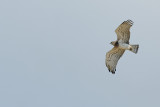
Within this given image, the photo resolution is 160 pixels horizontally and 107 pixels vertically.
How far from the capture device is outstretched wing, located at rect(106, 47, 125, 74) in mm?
35500

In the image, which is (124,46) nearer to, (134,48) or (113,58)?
(134,48)

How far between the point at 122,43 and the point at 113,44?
2.53 feet

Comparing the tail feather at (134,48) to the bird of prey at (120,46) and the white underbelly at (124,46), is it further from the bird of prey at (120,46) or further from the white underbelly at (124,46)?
the white underbelly at (124,46)

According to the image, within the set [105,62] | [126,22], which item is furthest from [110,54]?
[126,22]

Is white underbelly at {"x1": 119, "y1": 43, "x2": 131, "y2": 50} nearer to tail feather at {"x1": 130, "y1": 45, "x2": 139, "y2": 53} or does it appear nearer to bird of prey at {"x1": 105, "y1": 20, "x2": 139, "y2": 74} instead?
bird of prey at {"x1": 105, "y1": 20, "x2": 139, "y2": 74}

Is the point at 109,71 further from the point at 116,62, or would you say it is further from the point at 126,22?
the point at 126,22

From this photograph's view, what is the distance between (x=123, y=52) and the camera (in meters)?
35.6

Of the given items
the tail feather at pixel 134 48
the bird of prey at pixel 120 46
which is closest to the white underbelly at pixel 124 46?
the bird of prey at pixel 120 46

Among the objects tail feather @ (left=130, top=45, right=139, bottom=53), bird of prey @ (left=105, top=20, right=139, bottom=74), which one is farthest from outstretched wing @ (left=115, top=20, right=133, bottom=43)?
tail feather @ (left=130, top=45, right=139, bottom=53)

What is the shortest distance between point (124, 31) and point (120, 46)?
42.8 inches

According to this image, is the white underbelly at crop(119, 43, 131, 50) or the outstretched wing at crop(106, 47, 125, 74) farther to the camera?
the outstretched wing at crop(106, 47, 125, 74)

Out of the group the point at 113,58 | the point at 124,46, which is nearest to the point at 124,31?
the point at 124,46

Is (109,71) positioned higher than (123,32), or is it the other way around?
(123,32)

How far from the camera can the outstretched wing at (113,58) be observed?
116 feet
